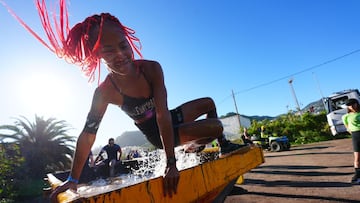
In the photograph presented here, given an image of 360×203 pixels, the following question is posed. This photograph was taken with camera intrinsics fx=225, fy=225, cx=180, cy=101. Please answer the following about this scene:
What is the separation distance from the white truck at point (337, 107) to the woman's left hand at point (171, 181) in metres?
13.9

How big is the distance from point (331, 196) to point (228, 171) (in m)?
3.60

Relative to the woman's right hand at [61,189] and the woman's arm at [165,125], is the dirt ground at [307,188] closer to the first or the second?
the woman's arm at [165,125]

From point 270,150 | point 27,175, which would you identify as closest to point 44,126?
point 27,175

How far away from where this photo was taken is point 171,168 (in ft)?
3.80

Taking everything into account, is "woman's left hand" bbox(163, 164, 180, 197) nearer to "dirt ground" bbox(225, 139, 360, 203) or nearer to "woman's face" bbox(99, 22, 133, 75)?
"woman's face" bbox(99, 22, 133, 75)

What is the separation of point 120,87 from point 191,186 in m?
0.91

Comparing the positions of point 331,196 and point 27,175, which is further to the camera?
point 27,175

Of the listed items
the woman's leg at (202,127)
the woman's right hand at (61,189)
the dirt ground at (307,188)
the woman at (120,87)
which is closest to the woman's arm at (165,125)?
the woman at (120,87)

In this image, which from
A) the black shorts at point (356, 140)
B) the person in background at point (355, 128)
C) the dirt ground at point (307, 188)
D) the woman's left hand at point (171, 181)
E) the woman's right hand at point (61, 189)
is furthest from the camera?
the black shorts at point (356, 140)

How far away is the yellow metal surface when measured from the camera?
895mm

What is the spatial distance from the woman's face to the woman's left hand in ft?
2.55

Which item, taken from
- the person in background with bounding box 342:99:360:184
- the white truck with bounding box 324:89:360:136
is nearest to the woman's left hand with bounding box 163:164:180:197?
the person in background with bounding box 342:99:360:184

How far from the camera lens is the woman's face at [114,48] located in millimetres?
1405

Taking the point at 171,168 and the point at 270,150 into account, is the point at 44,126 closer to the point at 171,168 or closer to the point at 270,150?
the point at 270,150
